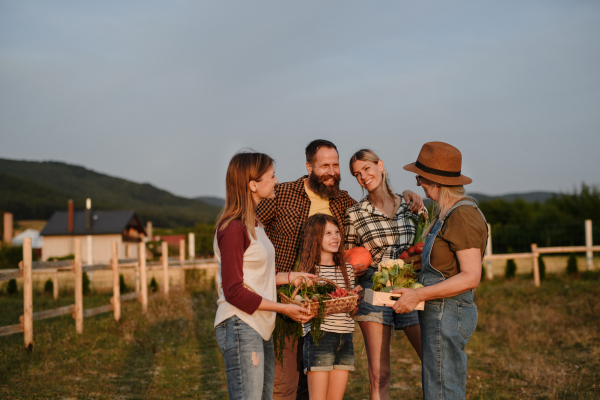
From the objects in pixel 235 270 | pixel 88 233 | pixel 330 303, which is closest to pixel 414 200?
pixel 330 303

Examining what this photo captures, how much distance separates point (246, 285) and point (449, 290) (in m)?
1.04

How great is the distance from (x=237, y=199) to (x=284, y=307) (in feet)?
2.01

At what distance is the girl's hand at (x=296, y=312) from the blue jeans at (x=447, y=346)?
676 mm

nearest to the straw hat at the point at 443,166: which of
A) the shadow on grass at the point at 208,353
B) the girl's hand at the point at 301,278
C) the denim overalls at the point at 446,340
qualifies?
the denim overalls at the point at 446,340

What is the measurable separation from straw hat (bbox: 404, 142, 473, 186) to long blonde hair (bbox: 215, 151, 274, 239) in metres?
0.92

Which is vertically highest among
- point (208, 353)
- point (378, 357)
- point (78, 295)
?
point (378, 357)

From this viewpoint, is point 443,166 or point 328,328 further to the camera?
point 328,328

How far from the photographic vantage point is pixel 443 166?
2836 mm

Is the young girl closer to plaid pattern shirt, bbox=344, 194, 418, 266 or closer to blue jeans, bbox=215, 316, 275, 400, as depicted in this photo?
plaid pattern shirt, bbox=344, 194, 418, 266

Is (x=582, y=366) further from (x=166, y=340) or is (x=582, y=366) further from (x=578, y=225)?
(x=578, y=225)

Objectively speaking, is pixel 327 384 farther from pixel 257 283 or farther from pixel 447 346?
pixel 257 283

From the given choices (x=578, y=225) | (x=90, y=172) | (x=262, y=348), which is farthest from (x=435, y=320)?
(x=90, y=172)

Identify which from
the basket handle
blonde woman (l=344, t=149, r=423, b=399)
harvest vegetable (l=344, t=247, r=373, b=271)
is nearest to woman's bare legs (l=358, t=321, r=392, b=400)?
blonde woman (l=344, t=149, r=423, b=399)

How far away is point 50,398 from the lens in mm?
5422
